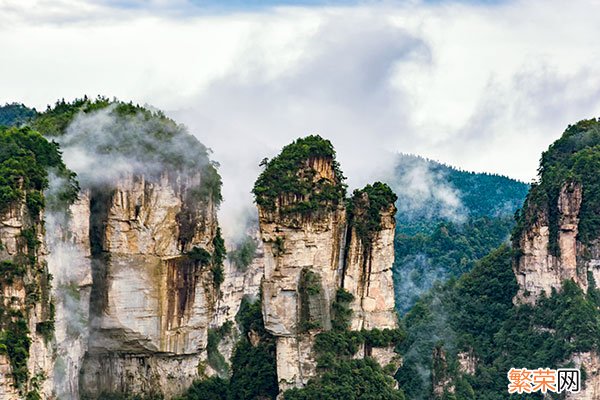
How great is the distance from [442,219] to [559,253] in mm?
46017

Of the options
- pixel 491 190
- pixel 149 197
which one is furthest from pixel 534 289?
pixel 491 190

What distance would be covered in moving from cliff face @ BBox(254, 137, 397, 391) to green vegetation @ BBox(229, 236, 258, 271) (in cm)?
1853

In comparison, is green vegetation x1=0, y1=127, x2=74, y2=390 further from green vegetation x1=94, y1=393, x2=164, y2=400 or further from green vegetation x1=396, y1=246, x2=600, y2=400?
green vegetation x1=396, y1=246, x2=600, y2=400

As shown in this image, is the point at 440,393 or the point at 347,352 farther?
the point at 440,393

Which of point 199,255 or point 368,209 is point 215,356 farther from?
point 368,209

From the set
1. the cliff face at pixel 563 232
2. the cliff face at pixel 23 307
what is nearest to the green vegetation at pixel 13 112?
the cliff face at pixel 563 232

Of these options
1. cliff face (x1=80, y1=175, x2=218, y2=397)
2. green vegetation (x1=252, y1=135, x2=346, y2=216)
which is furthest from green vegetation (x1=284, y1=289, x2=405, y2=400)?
cliff face (x1=80, y1=175, x2=218, y2=397)

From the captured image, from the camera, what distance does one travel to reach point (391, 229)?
211 ft

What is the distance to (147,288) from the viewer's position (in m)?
62.3

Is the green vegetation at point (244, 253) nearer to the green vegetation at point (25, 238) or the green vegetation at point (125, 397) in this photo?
the green vegetation at point (125, 397)

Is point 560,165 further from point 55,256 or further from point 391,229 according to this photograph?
point 55,256

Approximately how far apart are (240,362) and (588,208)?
50.5 ft

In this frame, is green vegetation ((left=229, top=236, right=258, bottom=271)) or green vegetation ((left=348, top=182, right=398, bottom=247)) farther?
green vegetation ((left=229, top=236, right=258, bottom=271))

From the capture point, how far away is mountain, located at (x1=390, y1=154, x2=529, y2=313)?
318 ft
